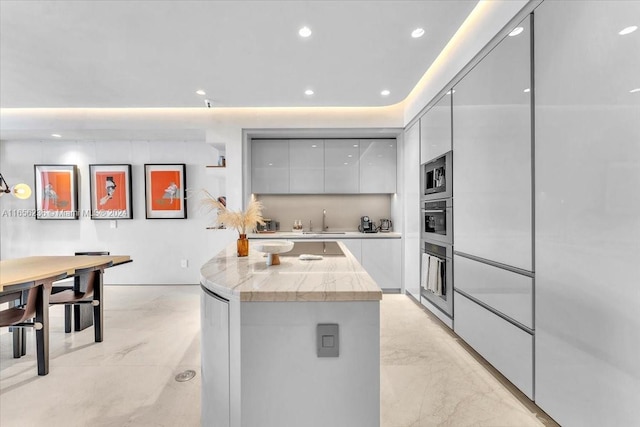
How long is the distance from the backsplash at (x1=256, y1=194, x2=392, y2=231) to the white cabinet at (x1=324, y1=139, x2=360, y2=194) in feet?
1.36

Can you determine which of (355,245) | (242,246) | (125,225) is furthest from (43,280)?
(355,245)

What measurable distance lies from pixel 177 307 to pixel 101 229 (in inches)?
92.8

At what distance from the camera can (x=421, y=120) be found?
11.8 feet

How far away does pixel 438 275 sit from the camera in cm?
307

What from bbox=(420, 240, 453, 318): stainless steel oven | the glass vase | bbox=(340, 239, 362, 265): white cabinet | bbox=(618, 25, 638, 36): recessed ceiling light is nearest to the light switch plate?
the glass vase

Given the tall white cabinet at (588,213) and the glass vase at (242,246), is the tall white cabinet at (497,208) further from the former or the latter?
the glass vase at (242,246)

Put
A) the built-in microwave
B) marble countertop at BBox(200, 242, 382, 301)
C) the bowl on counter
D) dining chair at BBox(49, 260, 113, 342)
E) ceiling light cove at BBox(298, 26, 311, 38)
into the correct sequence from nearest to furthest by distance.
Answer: marble countertop at BBox(200, 242, 382, 301), the bowl on counter, ceiling light cove at BBox(298, 26, 311, 38), dining chair at BBox(49, 260, 113, 342), the built-in microwave

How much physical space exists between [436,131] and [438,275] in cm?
153

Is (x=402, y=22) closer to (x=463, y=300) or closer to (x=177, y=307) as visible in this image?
(x=463, y=300)

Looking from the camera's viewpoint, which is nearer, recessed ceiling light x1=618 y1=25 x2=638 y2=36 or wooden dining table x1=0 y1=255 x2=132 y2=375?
recessed ceiling light x1=618 y1=25 x2=638 y2=36

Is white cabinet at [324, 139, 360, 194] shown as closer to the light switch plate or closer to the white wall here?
the white wall

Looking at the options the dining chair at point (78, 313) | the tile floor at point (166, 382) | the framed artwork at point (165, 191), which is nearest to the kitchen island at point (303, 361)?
the tile floor at point (166, 382)

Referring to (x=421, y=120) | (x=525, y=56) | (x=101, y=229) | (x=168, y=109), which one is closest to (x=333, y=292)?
(x=525, y=56)

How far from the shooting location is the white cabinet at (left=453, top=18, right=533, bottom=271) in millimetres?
1817
